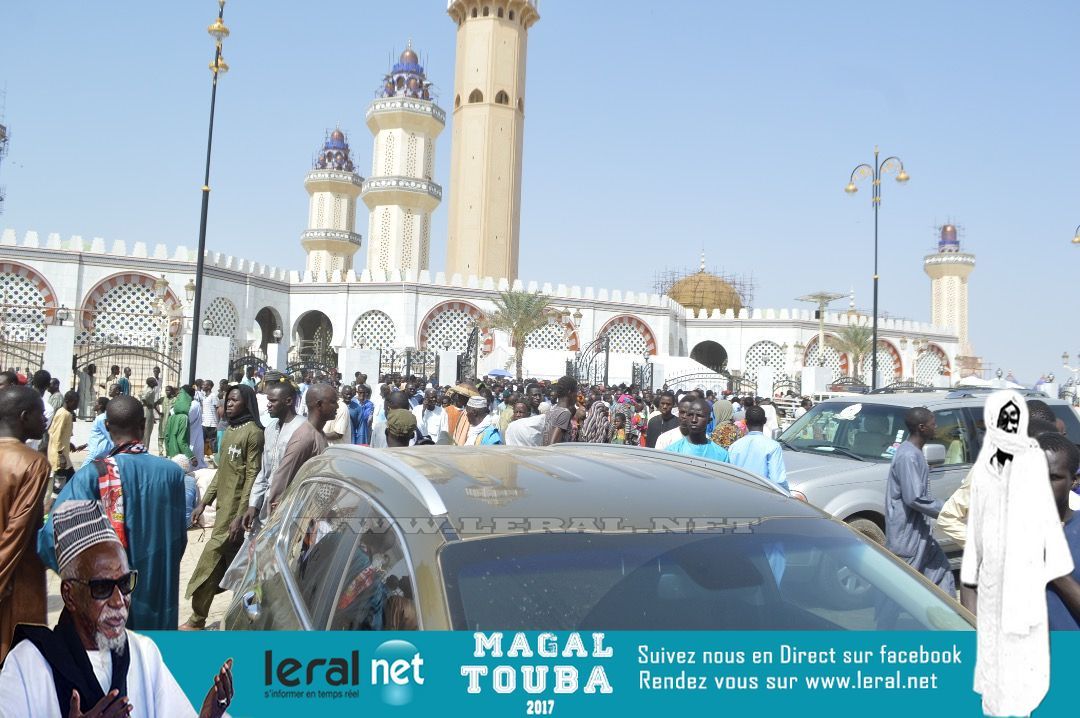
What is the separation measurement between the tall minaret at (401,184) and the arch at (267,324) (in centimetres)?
548

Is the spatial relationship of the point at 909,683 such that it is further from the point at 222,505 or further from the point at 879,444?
the point at 879,444

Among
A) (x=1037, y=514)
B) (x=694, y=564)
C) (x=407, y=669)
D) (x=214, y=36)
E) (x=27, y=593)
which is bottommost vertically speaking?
(x=27, y=593)

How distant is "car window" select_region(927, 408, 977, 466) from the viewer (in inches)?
262

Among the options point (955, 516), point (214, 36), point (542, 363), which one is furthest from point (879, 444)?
point (542, 363)

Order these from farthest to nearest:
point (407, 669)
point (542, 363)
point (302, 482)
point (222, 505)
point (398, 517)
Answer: point (542, 363)
point (222, 505)
point (302, 482)
point (398, 517)
point (407, 669)

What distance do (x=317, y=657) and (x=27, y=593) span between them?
2.08 m

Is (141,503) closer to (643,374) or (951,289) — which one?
(643,374)

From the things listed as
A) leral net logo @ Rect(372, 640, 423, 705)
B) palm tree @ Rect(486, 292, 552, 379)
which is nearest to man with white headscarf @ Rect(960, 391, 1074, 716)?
leral net logo @ Rect(372, 640, 423, 705)

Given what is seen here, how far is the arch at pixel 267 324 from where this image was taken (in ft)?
111

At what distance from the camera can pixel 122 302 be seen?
95.5ft

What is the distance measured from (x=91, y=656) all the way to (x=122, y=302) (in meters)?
30.8

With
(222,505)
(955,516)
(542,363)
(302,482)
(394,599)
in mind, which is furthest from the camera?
(542,363)

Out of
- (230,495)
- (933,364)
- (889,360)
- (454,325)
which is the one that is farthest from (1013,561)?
(933,364)

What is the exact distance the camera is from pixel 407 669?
166 centimetres
